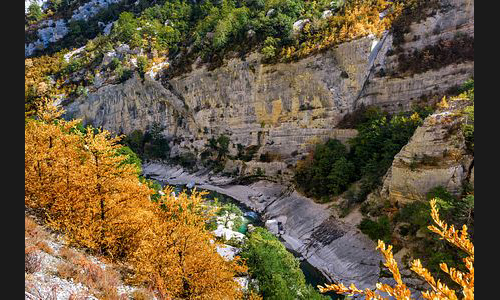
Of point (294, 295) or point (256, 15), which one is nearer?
point (294, 295)

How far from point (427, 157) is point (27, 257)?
24.9 metres

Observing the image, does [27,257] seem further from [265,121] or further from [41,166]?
[265,121]

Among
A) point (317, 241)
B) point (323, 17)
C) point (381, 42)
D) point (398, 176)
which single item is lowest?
point (317, 241)

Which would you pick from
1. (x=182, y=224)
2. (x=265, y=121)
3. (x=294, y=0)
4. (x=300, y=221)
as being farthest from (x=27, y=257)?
(x=294, y=0)

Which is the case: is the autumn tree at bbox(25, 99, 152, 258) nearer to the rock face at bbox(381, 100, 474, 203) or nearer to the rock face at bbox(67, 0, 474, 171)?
the rock face at bbox(381, 100, 474, 203)

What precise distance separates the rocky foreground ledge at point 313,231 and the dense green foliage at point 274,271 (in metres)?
6.57

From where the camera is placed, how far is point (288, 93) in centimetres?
4212

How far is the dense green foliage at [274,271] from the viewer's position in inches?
604

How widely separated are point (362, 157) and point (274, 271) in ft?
67.8

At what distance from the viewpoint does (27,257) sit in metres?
8.55

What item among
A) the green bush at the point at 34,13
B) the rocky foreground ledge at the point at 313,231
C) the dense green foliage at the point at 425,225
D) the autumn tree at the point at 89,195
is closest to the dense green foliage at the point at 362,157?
the rocky foreground ledge at the point at 313,231

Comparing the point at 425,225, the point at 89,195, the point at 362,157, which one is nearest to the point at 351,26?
the point at 362,157

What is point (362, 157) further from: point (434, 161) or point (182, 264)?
point (182, 264)

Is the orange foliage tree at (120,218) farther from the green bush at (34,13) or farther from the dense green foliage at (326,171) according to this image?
the green bush at (34,13)
